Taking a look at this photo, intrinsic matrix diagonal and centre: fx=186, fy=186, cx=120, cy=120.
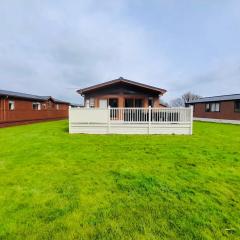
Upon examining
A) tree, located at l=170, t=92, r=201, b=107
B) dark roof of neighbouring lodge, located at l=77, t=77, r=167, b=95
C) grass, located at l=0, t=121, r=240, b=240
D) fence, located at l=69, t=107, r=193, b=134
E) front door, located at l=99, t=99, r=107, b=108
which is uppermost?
tree, located at l=170, t=92, r=201, b=107

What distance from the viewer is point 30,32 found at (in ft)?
74.4

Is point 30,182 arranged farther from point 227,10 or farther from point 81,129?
point 227,10

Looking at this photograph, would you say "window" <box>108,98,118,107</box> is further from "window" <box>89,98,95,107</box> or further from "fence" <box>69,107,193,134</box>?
"fence" <box>69,107,193,134</box>

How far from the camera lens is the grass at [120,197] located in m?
2.53

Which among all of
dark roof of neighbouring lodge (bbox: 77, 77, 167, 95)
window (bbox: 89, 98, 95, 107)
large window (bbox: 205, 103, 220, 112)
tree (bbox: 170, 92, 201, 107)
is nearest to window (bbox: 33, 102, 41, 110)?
window (bbox: 89, 98, 95, 107)

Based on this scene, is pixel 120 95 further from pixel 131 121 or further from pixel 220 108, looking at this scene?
pixel 220 108

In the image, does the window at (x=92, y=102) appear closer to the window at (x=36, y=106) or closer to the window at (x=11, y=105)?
the window at (x=11, y=105)

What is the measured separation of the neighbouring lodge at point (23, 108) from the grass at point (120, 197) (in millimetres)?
12966

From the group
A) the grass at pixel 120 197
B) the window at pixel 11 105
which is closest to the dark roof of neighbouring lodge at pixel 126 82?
the window at pixel 11 105

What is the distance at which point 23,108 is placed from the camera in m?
20.1

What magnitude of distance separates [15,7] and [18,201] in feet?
55.1

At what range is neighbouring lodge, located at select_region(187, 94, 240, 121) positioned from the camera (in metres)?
21.5

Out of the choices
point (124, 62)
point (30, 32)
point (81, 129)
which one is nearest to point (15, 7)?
point (30, 32)

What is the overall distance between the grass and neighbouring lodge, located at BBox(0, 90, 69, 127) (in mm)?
12966
